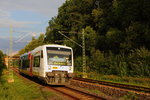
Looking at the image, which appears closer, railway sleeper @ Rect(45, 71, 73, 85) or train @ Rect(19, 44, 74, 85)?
railway sleeper @ Rect(45, 71, 73, 85)

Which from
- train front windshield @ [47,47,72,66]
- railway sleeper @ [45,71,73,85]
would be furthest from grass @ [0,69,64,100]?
train front windshield @ [47,47,72,66]

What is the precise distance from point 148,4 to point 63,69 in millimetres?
15825

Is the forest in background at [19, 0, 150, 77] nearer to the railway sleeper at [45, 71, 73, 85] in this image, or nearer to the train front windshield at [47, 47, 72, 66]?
the train front windshield at [47, 47, 72, 66]

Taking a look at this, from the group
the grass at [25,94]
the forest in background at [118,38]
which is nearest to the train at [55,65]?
the grass at [25,94]

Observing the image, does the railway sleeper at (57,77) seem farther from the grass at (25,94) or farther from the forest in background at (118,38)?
the forest in background at (118,38)

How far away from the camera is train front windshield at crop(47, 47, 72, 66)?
15.1 m

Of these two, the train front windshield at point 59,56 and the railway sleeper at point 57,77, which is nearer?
the railway sleeper at point 57,77

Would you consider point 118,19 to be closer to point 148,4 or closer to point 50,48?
point 148,4

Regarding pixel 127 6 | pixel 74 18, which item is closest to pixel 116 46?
pixel 127 6

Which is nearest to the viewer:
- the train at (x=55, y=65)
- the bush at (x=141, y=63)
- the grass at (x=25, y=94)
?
the grass at (x=25, y=94)

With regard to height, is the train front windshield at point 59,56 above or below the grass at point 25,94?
above

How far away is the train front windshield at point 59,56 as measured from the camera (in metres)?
A: 15.1

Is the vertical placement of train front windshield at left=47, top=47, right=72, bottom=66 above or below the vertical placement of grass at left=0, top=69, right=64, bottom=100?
above

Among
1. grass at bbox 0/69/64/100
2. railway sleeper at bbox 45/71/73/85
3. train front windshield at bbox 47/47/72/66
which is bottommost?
grass at bbox 0/69/64/100
